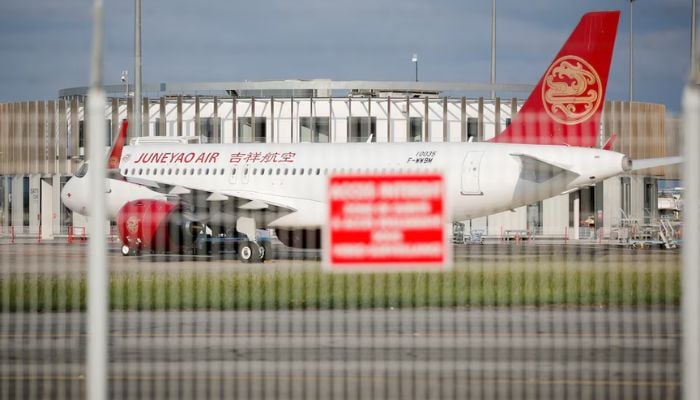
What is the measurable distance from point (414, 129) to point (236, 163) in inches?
699

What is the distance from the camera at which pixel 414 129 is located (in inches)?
1793

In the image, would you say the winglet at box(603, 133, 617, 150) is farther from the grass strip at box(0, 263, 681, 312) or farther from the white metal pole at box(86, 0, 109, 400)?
the white metal pole at box(86, 0, 109, 400)

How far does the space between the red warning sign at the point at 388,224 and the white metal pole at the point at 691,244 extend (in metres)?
1.40

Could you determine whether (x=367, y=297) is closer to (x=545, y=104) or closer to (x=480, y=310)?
(x=480, y=310)

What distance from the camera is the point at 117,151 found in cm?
2592

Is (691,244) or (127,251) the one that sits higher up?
(691,244)

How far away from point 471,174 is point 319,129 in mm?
20520

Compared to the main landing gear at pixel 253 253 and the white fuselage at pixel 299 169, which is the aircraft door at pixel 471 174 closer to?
the white fuselage at pixel 299 169

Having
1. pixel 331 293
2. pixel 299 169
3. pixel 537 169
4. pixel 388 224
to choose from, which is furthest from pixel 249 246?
pixel 388 224

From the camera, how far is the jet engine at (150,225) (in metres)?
24.1

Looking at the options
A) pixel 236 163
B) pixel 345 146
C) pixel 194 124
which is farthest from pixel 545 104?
pixel 194 124

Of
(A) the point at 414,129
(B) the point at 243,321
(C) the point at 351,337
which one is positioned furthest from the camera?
(A) the point at 414,129

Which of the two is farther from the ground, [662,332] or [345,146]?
[345,146]

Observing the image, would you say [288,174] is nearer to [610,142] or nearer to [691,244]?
[610,142]
